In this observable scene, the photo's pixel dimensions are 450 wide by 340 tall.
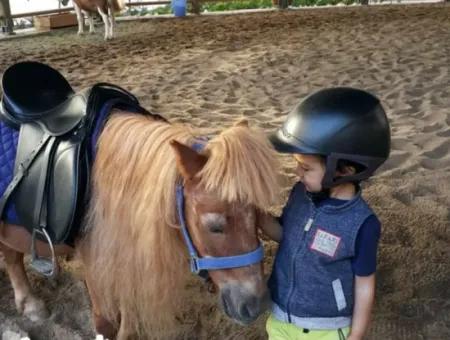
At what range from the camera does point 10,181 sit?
1.81m

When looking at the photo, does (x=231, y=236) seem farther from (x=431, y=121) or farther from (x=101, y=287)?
(x=431, y=121)

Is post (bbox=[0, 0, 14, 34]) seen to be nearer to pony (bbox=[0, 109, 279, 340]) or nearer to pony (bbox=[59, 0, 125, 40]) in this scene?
pony (bbox=[59, 0, 125, 40])

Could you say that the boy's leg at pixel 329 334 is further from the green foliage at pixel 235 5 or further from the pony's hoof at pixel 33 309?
the green foliage at pixel 235 5

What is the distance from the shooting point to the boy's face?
1523 millimetres

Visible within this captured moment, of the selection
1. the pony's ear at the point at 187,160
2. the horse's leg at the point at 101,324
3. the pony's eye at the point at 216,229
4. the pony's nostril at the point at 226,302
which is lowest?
the horse's leg at the point at 101,324

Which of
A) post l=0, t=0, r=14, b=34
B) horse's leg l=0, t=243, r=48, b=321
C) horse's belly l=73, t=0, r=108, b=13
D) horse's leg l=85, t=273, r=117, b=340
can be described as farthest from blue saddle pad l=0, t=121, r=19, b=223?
post l=0, t=0, r=14, b=34

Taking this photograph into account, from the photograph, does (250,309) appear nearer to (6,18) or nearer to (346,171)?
(346,171)

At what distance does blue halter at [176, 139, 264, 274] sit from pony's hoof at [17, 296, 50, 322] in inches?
46.6

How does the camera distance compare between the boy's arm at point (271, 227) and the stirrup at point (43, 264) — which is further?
the stirrup at point (43, 264)

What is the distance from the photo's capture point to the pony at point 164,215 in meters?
1.36

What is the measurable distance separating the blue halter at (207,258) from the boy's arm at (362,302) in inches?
12.5

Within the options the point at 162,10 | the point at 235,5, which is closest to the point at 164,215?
the point at 235,5

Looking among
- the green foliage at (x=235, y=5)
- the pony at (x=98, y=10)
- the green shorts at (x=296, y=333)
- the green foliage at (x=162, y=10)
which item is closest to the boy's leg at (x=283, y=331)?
the green shorts at (x=296, y=333)

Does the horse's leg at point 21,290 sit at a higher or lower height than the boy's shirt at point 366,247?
lower
